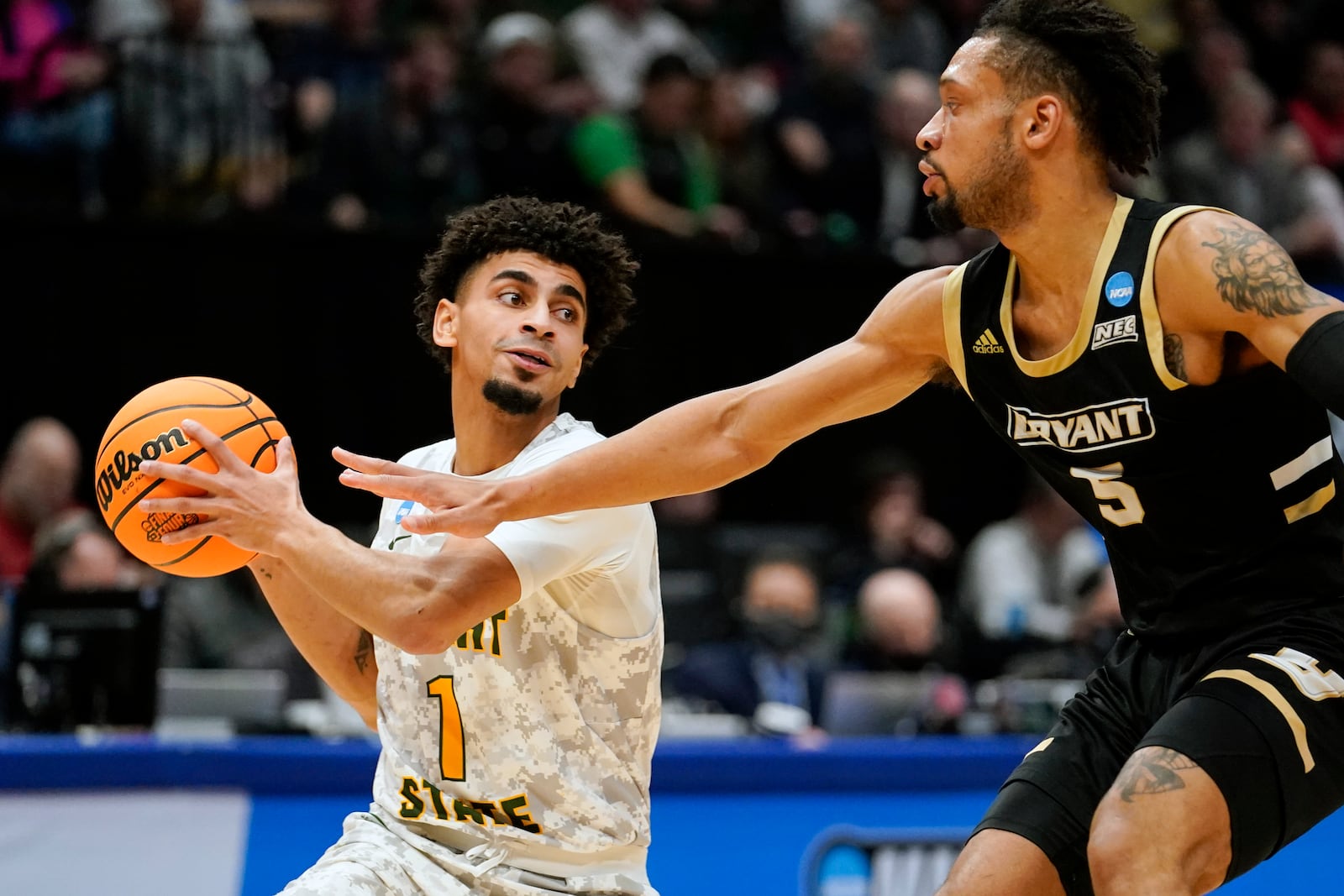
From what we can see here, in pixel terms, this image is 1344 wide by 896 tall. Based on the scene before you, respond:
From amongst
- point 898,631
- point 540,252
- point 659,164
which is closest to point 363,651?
point 540,252

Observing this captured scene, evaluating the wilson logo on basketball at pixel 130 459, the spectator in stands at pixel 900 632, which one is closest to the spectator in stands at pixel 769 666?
the spectator in stands at pixel 900 632

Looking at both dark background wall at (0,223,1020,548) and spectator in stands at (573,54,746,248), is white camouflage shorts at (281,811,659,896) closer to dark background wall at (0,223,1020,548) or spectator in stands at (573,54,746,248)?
dark background wall at (0,223,1020,548)

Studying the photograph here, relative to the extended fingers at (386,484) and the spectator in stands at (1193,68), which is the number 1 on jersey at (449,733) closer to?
the extended fingers at (386,484)

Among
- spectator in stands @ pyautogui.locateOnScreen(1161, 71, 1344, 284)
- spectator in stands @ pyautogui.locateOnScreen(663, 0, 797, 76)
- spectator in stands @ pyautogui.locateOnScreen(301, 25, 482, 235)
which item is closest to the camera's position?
spectator in stands @ pyautogui.locateOnScreen(301, 25, 482, 235)

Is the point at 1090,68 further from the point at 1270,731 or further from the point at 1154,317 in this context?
the point at 1270,731

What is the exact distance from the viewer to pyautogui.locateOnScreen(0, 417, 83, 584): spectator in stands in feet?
26.2

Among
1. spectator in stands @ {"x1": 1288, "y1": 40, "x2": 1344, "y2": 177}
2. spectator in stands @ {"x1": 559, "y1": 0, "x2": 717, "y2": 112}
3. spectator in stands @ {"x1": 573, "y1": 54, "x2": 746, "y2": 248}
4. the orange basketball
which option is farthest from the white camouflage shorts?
spectator in stands @ {"x1": 1288, "y1": 40, "x2": 1344, "y2": 177}

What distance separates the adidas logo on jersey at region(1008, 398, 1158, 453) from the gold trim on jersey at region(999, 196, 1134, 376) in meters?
0.10

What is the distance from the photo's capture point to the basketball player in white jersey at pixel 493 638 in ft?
11.6

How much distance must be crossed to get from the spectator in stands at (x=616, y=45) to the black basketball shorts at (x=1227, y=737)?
7.57m

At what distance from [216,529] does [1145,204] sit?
2147mm

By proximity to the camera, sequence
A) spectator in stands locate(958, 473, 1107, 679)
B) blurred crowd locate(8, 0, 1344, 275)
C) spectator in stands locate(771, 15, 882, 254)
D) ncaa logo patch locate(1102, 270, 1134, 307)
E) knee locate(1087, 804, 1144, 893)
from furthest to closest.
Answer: spectator in stands locate(771, 15, 882, 254)
blurred crowd locate(8, 0, 1344, 275)
spectator in stands locate(958, 473, 1107, 679)
ncaa logo patch locate(1102, 270, 1134, 307)
knee locate(1087, 804, 1144, 893)

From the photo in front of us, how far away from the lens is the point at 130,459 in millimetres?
3727

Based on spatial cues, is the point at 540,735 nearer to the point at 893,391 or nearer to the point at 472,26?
the point at 893,391
